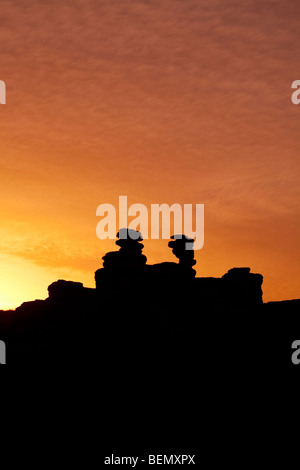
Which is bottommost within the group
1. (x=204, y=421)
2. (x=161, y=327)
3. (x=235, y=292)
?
(x=204, y=421)

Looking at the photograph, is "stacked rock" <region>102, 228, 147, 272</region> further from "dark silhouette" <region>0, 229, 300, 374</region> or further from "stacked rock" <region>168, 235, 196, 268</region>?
"stacked rock" <region>168, 235, 196, 268</region>

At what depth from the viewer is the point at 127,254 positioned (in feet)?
232

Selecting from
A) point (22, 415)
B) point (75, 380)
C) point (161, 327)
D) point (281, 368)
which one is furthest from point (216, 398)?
point (22, 415)

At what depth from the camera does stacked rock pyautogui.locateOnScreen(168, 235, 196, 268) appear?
70.9 meters

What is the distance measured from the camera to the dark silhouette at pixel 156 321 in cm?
5691

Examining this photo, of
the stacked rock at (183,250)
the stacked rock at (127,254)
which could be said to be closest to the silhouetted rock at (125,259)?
the stacked rock at (127,254)

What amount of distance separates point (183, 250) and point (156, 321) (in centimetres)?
1267

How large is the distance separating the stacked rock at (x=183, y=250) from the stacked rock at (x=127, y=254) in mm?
3951

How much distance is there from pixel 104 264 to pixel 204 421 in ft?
87.5

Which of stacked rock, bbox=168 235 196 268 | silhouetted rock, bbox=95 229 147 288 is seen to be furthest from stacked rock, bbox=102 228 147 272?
stacked rock, bbox=168 235 196 268

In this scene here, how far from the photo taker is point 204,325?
6050cm

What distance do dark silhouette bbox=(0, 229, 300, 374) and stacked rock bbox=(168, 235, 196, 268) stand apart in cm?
12

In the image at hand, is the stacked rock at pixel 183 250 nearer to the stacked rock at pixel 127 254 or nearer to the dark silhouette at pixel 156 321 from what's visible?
the dark silhouette at pixel 156 321

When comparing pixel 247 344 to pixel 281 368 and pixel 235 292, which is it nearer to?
pixel 281 368
